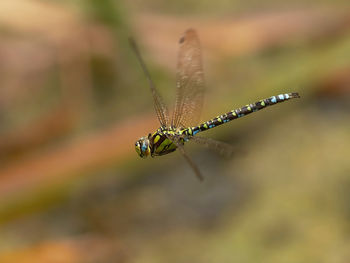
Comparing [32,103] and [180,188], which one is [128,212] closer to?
[180,188]

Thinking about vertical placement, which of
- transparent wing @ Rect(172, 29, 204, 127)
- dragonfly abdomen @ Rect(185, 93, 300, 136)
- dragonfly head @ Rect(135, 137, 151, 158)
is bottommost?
dragonfly head @ Rect(135, 137, 151, 158)

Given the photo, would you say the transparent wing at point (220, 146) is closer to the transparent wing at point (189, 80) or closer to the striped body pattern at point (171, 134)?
the striped body pattern at point (171, 134)

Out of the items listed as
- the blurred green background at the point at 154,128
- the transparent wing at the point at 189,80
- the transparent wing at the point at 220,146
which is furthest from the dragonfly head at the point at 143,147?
the blurred green background at the point at 154,128

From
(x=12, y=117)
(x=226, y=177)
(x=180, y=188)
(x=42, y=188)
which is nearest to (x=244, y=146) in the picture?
(x=226, y=177)

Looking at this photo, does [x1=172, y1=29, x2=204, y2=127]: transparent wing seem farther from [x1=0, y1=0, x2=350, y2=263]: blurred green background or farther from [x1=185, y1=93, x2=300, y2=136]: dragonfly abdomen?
[x1=0, y1=0, x2=350, y2=263]: blurred green background

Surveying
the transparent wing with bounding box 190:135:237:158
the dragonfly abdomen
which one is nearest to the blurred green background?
the dragonfly abdomen

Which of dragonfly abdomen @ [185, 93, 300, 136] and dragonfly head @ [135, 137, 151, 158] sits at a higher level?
dragonfly abdomen @ [185, 93, 300, 136]
